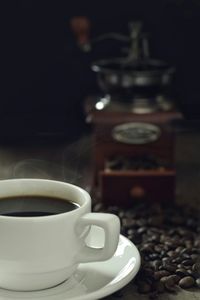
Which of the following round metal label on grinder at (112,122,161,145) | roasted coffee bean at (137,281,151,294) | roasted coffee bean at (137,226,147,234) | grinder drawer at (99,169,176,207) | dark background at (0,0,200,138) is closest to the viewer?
roasted coffee bean at (137,281,151,294)

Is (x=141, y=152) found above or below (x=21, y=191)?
below

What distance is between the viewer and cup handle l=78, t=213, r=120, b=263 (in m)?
0.76

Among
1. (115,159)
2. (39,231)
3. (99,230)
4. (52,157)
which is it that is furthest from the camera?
(52,157)

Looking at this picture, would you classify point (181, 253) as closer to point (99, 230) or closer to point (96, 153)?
point (99, 230)

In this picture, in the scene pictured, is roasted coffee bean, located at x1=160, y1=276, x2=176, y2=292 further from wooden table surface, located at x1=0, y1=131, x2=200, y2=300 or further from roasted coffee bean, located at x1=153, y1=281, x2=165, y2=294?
wooden table surface, located at x1=0, y1=131, x2=200, y2=300

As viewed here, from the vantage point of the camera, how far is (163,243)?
103 centimetres

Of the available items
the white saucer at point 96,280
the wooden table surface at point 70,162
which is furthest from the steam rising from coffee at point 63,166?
the white saucer at point 96,280

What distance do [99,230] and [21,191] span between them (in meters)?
0.12

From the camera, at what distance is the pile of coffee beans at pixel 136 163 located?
53.7 inches

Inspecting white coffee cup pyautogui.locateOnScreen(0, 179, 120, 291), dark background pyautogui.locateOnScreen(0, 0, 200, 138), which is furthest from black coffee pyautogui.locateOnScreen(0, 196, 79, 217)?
dark background pyautogui.locateOnScreen(0, 0, 200, 138)

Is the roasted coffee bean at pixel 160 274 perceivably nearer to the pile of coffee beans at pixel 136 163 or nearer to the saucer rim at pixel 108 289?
the saucer rim at pixel 108 289

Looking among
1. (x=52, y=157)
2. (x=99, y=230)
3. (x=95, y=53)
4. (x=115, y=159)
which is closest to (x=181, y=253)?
(x=99, y=230)

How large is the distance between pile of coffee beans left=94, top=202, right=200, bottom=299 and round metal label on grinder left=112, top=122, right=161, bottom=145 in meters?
0.19

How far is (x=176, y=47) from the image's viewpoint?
1950 mm
